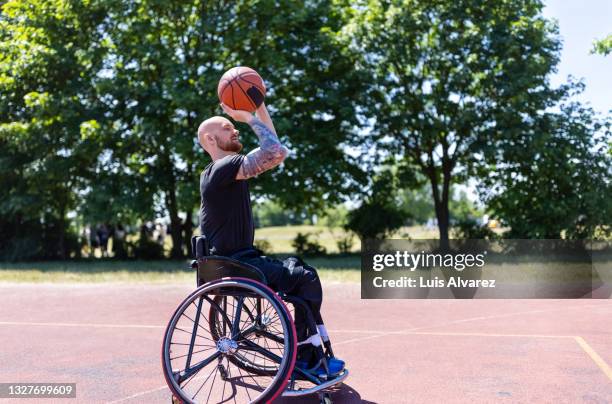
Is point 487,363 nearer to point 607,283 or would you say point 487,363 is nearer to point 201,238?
point 201,238

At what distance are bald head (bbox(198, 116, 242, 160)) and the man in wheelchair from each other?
0.13m

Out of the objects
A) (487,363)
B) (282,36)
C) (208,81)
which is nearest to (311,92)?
(282,36)

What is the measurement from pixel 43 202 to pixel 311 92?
9.65 meters

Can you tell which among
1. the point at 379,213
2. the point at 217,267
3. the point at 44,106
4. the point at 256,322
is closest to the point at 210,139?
the point at 217,267

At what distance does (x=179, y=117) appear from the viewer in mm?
21891

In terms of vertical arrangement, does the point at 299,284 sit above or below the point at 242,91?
below

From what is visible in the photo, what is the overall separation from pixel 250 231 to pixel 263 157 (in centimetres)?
58

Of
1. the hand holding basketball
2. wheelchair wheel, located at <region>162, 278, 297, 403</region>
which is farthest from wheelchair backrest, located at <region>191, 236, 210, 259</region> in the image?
the hand holding basketball

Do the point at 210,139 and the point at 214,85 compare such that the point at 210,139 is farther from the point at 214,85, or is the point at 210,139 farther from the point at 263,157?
the point at 214,85

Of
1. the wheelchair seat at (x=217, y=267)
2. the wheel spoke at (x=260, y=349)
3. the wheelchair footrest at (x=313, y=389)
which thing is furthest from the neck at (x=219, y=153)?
the wheelchair footrest at (x=313, y=389)

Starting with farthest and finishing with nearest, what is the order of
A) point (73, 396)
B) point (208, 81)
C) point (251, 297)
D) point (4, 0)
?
point (4, 0) → point (208, 81) → point (73, 396) → point (251, 297)

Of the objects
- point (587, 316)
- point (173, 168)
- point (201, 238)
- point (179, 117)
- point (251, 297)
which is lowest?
point (587, 316)

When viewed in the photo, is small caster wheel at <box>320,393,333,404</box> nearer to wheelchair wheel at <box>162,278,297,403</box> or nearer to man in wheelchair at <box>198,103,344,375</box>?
man in wheelchair at <box>198,103,344,375</box>

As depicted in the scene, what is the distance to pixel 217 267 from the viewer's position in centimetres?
447
